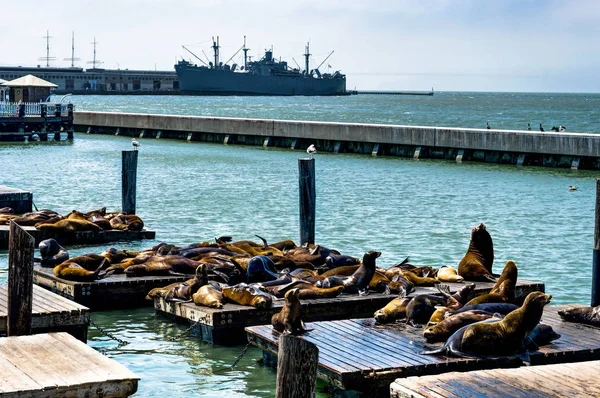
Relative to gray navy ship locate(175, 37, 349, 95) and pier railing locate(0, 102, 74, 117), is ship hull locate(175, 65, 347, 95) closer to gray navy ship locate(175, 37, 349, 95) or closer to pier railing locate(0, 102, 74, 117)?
gray navy ship locate(175, 37, 349, 95)

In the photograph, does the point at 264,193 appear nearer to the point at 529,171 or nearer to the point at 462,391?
the point at 529,171

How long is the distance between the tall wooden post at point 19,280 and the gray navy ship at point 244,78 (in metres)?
138

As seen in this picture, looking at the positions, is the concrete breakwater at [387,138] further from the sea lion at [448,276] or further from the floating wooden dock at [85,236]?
the sea lion at [448,276]

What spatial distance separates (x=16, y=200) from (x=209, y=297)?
9.30 m

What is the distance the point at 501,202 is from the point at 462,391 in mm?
15601

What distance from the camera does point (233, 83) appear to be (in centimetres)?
14800

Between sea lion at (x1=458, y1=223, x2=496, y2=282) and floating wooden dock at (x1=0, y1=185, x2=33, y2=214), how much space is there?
9350 mm

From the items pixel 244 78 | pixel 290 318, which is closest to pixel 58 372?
pixel 290 318

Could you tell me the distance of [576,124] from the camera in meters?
67.2

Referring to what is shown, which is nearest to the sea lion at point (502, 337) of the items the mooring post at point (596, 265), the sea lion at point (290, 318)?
the sea lion at point (290, 318)

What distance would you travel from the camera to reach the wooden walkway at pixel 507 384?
596cm

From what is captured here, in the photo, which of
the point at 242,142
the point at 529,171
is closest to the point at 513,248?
the point at 529,171

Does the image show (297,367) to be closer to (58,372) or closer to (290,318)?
(58,372)

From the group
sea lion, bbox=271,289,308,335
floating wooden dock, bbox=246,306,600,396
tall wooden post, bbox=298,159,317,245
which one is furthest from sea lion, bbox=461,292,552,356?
tall wooden post, bbox=298,159,317,245
